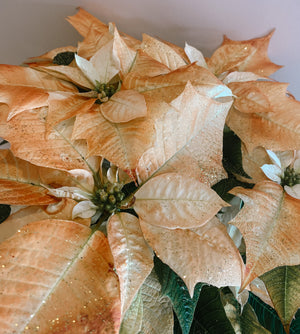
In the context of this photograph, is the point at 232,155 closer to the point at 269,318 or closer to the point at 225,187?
the point at 225,187

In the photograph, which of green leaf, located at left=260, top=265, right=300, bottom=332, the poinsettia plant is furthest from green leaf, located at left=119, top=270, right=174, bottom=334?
green leaf, located at left=260, top=265, right=300, bottom=332

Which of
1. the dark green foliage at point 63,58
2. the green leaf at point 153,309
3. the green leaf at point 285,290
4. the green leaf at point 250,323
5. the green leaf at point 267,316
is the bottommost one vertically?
the green leaf at point 267,316

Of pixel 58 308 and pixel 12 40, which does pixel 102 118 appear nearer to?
pixel 58 308

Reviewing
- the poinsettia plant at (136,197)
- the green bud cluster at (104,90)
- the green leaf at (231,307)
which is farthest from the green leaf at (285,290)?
the green bud cluster at (104,90)

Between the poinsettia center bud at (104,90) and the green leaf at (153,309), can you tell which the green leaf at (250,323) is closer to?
the green leaf at (153,309)

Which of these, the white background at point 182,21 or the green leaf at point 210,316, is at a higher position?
the white background at point 182,21

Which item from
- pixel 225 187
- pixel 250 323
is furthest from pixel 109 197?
pixel 250 323

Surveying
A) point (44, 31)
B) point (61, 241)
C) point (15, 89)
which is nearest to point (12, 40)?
point (44, 31)
